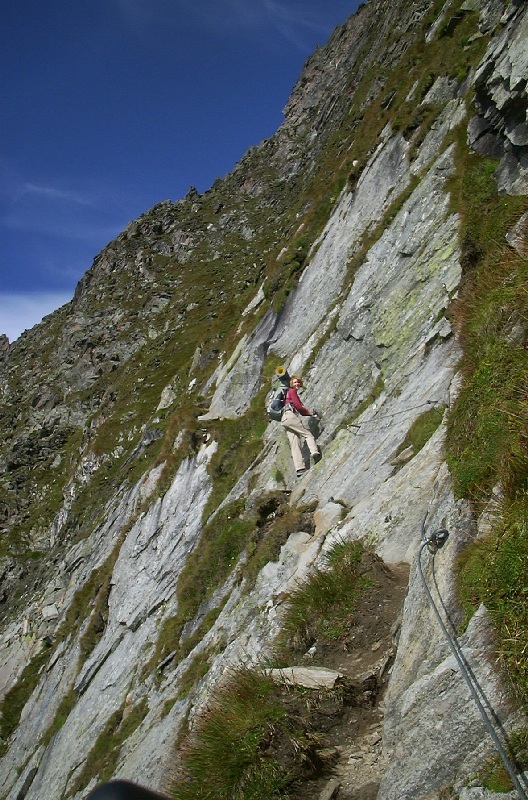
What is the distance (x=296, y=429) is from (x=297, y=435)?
279 mm

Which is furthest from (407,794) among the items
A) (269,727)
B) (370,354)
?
(370,354)

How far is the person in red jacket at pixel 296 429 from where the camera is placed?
14.9 metres

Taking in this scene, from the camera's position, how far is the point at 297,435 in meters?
15.2

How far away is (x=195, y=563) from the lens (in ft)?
57.8

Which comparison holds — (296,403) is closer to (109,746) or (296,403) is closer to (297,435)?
(297,435)

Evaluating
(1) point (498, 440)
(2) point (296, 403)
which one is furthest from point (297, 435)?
(1) point (498, 440)

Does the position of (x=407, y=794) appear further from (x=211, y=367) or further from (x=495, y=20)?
(x=211, y=367)

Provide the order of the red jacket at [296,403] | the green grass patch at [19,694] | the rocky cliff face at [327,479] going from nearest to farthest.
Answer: the rocky cliff face at [327,479] → the red jacket at [296,403] → the green grass patch at [19,694]

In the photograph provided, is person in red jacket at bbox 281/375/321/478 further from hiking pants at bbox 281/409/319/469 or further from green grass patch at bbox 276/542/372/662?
green grass patch at bbox 276/542/372/662

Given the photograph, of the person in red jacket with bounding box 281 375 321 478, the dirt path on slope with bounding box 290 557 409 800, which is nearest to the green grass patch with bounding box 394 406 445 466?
the dirt path on slope with bounding box 290 557 409 800

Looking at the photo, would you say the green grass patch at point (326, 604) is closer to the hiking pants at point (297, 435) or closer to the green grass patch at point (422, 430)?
the green grass patch at point (422, 430)

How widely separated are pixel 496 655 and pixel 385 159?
20.3 metres

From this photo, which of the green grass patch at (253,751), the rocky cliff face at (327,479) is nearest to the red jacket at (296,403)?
the rocky cliff face at (327,479)

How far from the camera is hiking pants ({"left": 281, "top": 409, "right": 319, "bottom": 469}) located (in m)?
14.9
